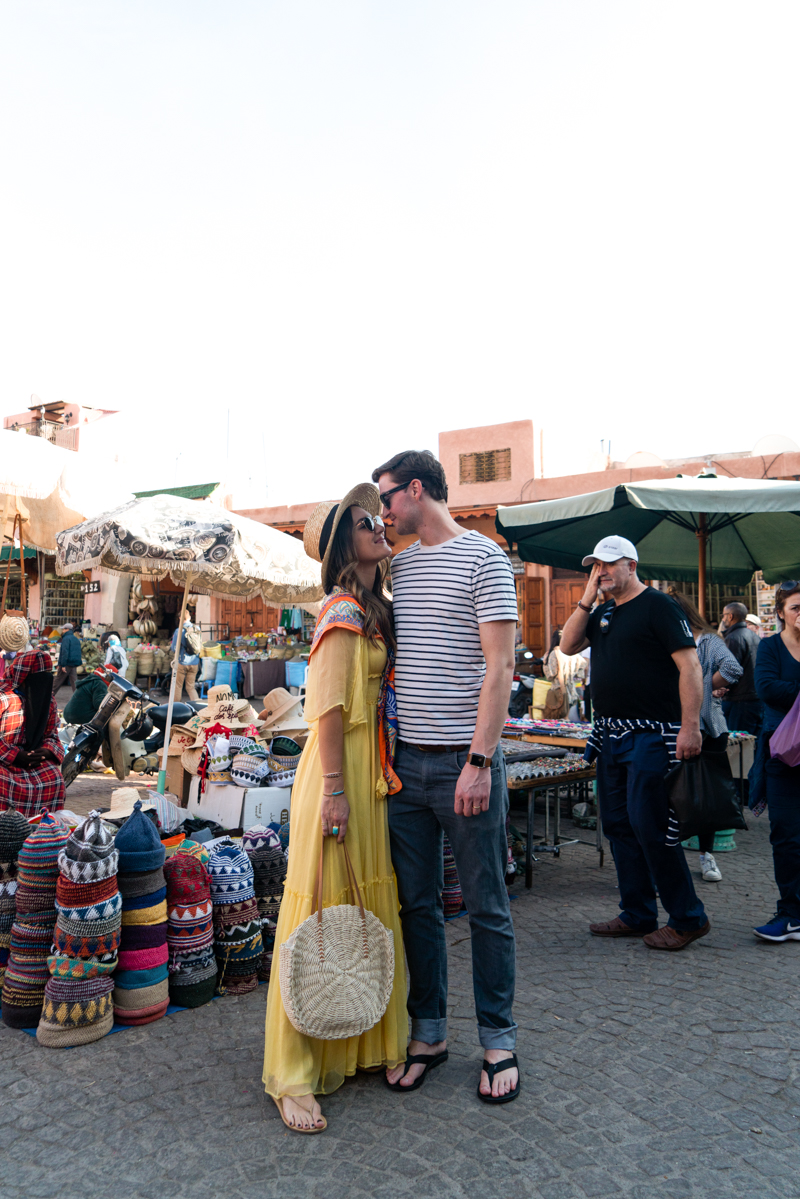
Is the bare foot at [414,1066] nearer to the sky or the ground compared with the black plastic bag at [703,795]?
nearer to the ground

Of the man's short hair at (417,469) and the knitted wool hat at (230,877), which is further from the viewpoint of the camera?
the knitted wool hat at (230,877)

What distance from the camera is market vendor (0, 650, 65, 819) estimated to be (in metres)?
4.43

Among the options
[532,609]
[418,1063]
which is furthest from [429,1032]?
[532,609]

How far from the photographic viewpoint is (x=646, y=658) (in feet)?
12.9

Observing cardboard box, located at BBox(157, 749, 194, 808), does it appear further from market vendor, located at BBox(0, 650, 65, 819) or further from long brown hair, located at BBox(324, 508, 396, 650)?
long brown hair, located at BBox(324, 508, 396, 650)

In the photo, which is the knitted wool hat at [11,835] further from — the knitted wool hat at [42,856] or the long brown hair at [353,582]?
the long brown hair at [353,582]

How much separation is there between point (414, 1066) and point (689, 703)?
6.94 feet

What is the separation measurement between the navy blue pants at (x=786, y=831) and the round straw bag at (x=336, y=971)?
2.53 meters

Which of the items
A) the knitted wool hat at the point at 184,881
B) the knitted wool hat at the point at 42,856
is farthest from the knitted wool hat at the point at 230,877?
the knitted wool hat at the point at 42,856

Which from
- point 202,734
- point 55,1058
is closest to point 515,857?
point 202,734

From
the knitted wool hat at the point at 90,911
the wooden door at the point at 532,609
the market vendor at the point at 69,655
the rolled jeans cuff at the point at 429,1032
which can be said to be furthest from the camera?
the wooden door at the point at 532,609

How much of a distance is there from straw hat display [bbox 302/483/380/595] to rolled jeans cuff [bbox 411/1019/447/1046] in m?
1.54

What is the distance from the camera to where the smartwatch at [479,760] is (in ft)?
7.86

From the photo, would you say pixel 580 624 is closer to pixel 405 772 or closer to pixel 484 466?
pixel 405 772
